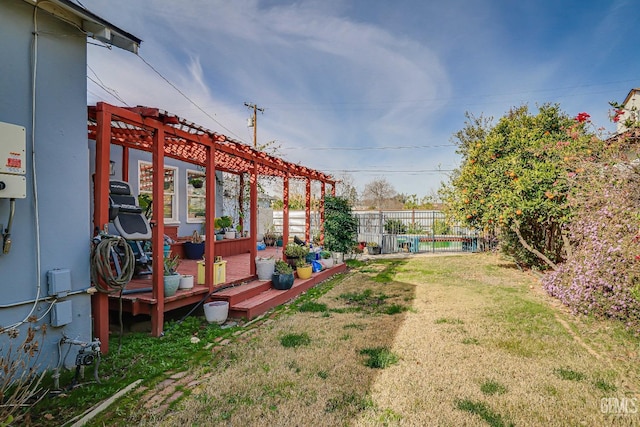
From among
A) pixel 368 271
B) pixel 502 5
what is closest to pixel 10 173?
pixel 368 271

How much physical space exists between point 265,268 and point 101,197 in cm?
317

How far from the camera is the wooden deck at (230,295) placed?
4.04 meters

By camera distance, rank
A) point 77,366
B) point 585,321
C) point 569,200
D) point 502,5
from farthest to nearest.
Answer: point 502,5 → point 569,200 → point 585,321 → point 77,366

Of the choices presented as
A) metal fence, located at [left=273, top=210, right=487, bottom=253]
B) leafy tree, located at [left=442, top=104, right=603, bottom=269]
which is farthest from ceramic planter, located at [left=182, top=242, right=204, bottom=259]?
leafy tree, located at [left=442, top=104, right=603, bottom=269]

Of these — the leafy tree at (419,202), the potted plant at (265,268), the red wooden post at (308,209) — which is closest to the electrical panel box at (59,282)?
the potted plant at (265,268)

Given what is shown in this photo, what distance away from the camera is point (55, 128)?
9.47 feet

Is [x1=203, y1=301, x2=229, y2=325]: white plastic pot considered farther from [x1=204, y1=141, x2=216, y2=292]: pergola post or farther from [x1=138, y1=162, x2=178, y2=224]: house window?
[x1=138, y1=162, x2=178, y2=224]: house window

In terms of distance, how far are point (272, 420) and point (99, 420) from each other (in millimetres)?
1203

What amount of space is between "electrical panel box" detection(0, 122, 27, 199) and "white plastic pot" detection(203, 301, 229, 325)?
2.50 metres

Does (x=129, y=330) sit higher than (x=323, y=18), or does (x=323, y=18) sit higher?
(x=323, y=18)

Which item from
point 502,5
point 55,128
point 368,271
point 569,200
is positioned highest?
point 502,5

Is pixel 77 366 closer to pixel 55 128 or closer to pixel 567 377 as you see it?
pixel 55 128

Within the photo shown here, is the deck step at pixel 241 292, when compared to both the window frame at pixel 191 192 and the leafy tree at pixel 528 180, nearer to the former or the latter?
the window frame at pixel 191 192

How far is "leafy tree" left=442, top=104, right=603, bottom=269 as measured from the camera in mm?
6027
